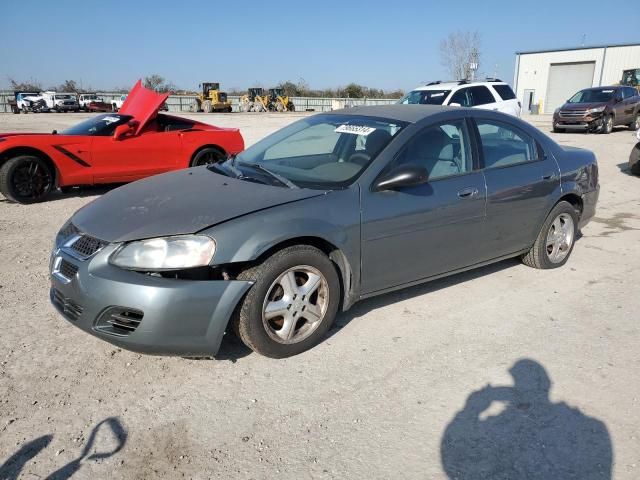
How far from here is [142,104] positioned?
853 centimetres

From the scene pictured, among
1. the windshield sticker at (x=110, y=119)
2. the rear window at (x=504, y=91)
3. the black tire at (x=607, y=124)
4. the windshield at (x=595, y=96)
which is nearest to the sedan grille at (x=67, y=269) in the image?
the windshield sticker at (x=110, y=119)

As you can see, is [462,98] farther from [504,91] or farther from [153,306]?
[153,306]

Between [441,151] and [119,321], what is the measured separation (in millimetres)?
2580

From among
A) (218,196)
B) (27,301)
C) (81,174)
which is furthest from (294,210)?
(81,174)

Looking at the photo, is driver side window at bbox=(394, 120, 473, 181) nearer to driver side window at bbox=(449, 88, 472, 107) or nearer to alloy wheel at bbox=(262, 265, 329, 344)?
alloy wheel at bbox=(262, 265, 329, 344)

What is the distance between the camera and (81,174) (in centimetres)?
778

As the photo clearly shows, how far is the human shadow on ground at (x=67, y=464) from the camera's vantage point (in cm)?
232

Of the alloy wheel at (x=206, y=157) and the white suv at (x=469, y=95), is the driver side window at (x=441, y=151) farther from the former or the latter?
the white suv at (x=469, y=95)

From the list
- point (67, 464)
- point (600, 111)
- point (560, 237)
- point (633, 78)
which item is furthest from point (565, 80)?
point (67, 464)

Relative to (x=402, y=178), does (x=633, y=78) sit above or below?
above

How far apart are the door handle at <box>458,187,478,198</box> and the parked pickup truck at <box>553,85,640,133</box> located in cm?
1742

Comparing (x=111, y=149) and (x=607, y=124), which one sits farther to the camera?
(x=607, y=124)

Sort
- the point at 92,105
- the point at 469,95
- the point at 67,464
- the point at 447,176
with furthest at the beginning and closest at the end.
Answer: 1. the point at 92,105
2. the point at 469,95
3. the point at 447,176
4. the point at 67,464

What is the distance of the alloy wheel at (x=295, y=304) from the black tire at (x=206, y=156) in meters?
5.89
